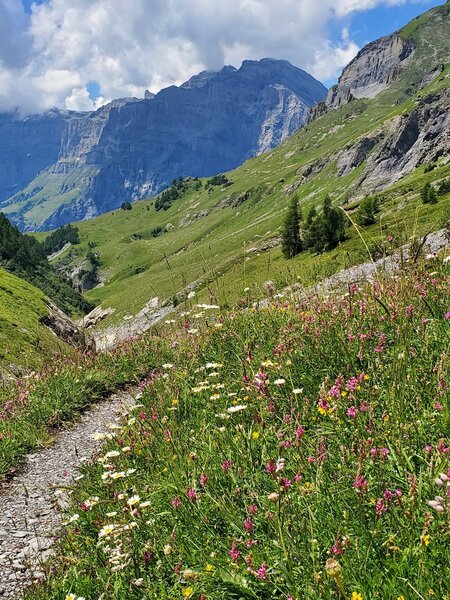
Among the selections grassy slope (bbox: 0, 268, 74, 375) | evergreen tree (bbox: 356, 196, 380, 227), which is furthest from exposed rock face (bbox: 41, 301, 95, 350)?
evergreen tree (bbox: 356, 196, 380, 227)

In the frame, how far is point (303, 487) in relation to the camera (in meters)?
3.21

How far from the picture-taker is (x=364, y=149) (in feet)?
563

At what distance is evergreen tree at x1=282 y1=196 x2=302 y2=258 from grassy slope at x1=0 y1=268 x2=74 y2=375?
50.3 meters

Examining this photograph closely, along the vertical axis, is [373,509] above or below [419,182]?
above

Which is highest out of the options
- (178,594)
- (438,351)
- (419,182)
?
(438,351)

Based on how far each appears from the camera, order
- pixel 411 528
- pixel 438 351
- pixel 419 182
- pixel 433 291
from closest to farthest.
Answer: pixel 411 528, pixel 438 351, pixel 433 291, pixel 419 182

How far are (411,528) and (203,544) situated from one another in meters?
1.84

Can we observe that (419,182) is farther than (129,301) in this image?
No

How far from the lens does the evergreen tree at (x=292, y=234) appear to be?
74.1 meters

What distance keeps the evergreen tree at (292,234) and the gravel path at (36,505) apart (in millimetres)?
66177

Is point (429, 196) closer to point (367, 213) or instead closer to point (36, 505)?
point (367, 213)

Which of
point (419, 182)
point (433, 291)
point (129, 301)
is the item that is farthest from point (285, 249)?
point (433, 291)

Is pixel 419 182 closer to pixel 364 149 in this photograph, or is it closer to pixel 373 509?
pixel 364 149

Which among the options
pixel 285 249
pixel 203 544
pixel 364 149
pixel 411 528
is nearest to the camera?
pixel 411 528
